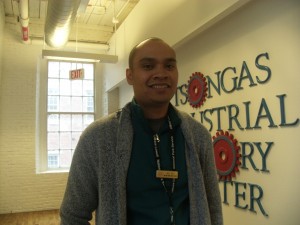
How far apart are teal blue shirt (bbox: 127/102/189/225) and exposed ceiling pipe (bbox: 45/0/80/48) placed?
9.93ft

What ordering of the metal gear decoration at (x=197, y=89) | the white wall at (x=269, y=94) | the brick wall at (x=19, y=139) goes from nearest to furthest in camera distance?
the white wall at (x=269, y=94) < the metal gear decoration at (x=197, y=89) < the brick wall at (x=19, y=139)

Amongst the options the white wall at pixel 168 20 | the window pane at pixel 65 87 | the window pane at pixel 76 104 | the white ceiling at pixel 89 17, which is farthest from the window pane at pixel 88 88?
the white wall at pixel 168 20

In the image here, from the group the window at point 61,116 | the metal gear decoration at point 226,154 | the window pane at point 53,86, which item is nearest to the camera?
the metal gear decoration at point 226,154

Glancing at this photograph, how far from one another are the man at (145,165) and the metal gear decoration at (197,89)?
2.04 m

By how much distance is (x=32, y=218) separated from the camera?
5.70m

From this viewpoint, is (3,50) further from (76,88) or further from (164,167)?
(164,167)

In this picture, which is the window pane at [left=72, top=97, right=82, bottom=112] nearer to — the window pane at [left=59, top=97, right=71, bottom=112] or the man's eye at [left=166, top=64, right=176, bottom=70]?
the window pane at [left=59, top=97, right=71, bottom=112]

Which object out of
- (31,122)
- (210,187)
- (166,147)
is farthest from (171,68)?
(31,122)

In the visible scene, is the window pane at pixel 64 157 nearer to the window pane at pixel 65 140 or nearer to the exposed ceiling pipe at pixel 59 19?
the window pane at pixel 65 140

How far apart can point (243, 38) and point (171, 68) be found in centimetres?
171

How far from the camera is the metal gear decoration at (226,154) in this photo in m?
2.69

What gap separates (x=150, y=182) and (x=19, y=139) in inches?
234

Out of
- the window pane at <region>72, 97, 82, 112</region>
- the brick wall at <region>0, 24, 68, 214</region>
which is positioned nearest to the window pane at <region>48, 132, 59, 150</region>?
the brick wall at <region>0, 24, 68, 214</region>

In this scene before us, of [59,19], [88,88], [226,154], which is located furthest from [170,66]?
[88,88]
